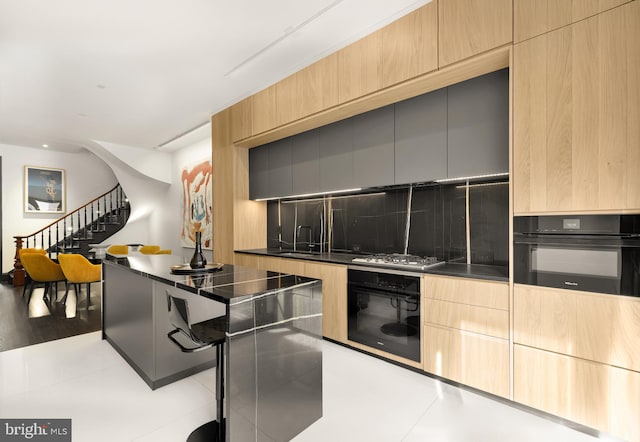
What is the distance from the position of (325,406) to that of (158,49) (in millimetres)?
3467

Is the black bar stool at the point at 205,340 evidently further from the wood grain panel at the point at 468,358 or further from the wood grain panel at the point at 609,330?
the wood grain panel at the point at 609,330

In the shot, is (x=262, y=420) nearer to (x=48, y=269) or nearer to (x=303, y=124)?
(x=303, y=124)

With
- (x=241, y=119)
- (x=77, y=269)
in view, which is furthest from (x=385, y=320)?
(x=77, y=269)

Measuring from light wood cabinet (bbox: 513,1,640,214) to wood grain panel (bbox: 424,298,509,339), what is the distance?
0.73 meters

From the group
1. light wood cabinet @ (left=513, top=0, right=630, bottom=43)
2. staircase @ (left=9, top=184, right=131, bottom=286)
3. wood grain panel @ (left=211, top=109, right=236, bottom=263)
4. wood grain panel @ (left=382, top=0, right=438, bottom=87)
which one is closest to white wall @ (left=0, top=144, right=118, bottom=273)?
staircase @ (left=9, top=184, right=131, bottom=286)

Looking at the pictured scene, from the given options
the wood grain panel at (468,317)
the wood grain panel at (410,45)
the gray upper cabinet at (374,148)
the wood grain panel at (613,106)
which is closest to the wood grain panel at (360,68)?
the wood grain panel at (410,45)

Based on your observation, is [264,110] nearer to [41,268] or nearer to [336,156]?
[336,156]

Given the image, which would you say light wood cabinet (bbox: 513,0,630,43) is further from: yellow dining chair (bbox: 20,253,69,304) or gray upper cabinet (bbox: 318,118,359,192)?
yellow dining chair (bbox: 20,253,69,304)

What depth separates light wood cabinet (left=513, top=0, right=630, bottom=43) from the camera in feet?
5.84

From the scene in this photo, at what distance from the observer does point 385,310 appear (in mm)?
2756

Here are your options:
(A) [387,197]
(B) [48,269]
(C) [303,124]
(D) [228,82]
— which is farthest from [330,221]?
(B) [48,269]

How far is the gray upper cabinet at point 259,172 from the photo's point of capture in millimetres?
4246

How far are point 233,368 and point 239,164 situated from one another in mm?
3297

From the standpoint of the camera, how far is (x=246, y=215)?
441cm
